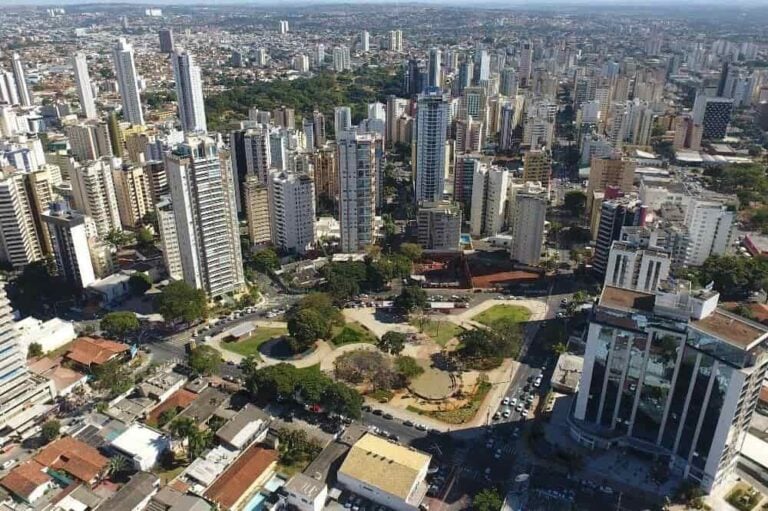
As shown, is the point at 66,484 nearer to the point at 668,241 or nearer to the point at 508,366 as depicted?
the point at 508,366

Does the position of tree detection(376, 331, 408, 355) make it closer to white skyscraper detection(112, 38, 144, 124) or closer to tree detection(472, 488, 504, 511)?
tree detection(472, 488, 504, 511)

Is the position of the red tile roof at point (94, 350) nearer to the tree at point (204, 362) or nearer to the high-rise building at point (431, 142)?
the tree at point (204, 362)

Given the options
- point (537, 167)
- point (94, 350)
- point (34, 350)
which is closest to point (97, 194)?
point (34, 350)

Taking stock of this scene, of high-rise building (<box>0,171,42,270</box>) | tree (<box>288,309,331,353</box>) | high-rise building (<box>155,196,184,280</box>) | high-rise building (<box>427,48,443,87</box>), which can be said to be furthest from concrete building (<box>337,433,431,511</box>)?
high-rise building (<box>427,48,443,87</box>)

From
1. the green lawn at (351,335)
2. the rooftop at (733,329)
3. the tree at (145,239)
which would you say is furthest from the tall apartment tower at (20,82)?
the rooftop at (733,329)

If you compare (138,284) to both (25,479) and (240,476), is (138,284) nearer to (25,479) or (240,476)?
(25,479)
